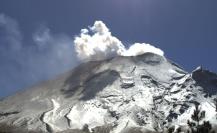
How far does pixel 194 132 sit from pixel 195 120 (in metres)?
1.76

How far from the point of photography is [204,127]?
41.8m

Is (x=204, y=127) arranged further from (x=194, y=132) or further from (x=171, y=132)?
(x=171, y=132)

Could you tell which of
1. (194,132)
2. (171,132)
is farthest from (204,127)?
(171,132)

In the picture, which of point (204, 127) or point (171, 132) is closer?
point (204, 127)

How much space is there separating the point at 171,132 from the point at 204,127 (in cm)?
383

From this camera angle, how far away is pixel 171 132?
44469mm

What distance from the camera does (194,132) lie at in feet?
137

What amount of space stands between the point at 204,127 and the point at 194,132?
1.00 metres

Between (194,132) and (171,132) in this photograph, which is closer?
(194,132)

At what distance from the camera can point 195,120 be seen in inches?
1703
